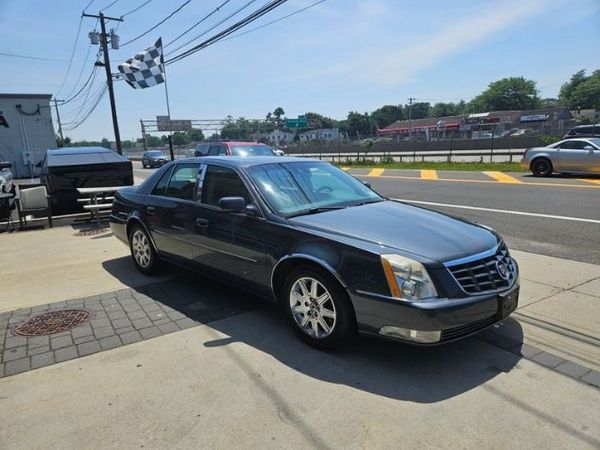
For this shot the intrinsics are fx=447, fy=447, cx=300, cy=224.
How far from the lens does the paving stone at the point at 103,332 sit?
13.3 feet

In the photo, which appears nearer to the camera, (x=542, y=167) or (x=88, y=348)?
(x=88, y=348)

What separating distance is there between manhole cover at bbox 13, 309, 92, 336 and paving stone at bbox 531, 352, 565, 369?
4.04m

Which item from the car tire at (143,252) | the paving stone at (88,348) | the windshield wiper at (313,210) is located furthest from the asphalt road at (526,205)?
the paving stone at (88,348)

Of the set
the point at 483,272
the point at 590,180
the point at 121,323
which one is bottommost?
the point at 590,180

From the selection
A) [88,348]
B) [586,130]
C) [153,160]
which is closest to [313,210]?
[88,348]

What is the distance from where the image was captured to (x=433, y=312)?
9.77 ft

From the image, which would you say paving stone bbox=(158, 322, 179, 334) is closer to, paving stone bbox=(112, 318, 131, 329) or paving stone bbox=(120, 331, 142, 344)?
paving stone bbox=(120, 331, 142, 344)

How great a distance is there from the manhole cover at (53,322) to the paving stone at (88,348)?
1.52 ft

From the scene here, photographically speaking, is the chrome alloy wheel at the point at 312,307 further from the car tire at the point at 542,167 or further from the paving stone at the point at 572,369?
the car tire at the point at 542,167

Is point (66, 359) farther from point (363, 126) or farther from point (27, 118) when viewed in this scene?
point (363, 126)

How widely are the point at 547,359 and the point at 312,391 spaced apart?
1847 mm

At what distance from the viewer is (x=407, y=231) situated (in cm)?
355

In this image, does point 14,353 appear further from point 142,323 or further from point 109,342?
point 142,323

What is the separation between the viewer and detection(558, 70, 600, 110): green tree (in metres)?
107
